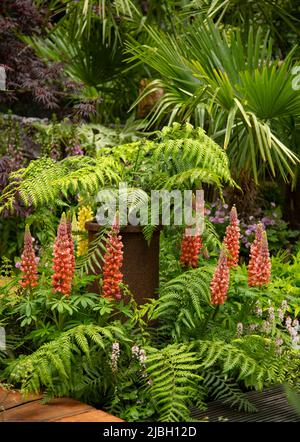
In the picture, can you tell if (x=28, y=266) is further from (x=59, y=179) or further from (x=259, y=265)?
(x=259, y=265)

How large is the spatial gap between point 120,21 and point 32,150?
2023 mm

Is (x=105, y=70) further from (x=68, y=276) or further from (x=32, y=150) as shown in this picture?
(x=68, y=276)

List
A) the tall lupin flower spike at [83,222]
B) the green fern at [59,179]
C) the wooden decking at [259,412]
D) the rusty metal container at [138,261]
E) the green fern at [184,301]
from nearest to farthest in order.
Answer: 1. the wooden decking at [259,412]
2. the green fern at [184,301]
3. the green fern at [59,179]
4. the rusty metal container at [138,261]
5. the tall lupin flower spike at [83,222]

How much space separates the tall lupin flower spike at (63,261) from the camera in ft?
10.5

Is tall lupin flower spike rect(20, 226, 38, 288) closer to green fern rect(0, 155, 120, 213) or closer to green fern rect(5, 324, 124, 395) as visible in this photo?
green fern rect(0, 155, 120, 213)

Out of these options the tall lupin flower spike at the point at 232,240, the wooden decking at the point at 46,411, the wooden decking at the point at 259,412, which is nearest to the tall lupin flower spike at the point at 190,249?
the tall lupin flower spike at the point at 232,240

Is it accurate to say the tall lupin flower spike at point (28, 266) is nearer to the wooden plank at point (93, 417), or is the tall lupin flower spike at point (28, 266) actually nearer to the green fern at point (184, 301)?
the green fern at point (184, 301)

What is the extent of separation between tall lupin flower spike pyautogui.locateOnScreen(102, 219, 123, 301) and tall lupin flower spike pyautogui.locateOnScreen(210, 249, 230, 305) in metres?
0.42

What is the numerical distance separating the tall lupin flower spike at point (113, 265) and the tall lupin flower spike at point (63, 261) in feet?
0.51

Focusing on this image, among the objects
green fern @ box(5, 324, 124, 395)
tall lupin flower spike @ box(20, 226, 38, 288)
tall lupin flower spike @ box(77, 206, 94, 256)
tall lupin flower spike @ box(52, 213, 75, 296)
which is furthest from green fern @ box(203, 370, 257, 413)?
tall lupin flower spike @ box(77, 206, 94, 256)

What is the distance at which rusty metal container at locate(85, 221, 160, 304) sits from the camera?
352 centimetres

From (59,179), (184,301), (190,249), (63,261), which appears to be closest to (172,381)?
(184,301)

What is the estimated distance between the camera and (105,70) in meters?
7.51
